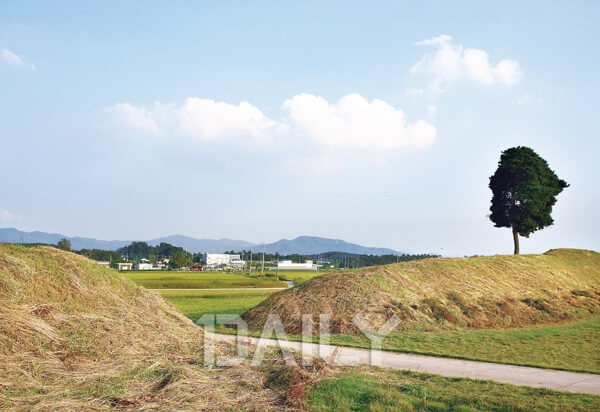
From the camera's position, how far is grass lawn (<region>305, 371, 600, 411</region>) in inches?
302

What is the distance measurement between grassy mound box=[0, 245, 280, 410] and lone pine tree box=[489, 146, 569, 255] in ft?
115

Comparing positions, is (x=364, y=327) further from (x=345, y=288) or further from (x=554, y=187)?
(x=554, y=187)

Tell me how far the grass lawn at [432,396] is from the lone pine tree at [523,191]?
116ft

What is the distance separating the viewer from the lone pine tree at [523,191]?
4078 centimetres

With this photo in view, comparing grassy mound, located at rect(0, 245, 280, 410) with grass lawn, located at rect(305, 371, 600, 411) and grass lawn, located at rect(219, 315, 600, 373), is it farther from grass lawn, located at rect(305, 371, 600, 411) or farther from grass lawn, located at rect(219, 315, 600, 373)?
grass lawn, located at rect(219, 315, 600, 373)

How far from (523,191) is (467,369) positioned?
34.0m

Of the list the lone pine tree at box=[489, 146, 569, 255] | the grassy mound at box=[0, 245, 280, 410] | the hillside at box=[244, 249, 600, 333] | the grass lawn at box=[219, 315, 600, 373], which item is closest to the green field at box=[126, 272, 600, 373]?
the grass lawn at box=[219, 315, 600, 373]

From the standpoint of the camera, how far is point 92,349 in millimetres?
9812

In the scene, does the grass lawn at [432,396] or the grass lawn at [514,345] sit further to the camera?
the grass lawn at [514,345]

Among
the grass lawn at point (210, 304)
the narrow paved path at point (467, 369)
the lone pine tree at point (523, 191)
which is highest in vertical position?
the lone pine tree at point (523, 191)

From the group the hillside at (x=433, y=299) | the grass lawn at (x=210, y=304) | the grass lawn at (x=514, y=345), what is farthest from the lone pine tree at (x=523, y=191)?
the grass lawn at (x=514, y=345)

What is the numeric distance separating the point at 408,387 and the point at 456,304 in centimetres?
1220

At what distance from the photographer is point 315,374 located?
30.6 ft

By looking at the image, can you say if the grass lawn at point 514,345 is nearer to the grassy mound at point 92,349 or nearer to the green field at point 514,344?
the green field at point 514,344
